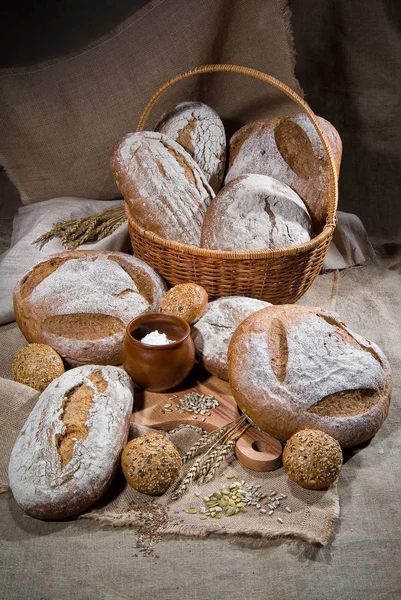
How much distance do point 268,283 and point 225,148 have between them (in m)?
0.81

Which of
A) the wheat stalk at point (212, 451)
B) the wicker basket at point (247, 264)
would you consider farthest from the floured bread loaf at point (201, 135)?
the wheat stalk at point (212, 451)

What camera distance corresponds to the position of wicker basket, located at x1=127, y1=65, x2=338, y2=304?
9.08 ft

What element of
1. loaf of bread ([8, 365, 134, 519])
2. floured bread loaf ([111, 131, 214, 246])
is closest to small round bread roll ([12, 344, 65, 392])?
loaf of bread ([8, 365, 134, 519])

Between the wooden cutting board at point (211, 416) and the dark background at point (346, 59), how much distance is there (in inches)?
69.7

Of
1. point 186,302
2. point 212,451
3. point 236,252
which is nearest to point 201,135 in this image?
point 236,252

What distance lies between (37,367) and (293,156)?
1491mm

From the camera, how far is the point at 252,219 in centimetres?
286

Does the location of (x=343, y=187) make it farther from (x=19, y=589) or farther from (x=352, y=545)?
(x=19, y=589)

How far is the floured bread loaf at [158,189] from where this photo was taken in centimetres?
295

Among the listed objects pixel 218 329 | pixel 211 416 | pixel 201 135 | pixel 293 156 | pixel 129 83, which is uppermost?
pixel 129 83

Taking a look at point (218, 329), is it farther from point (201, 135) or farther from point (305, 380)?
point (201, 135)

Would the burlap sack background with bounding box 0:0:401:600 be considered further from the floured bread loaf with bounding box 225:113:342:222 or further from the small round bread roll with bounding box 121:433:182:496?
the floured bread loaf with bounding box 225:113:342:222

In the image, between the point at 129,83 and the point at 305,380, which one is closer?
the point at 305,380

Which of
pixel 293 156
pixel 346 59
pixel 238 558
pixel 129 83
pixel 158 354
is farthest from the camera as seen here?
pixel 346 59
